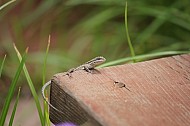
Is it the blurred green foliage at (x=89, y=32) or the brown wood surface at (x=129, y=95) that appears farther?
the blurred green foliage at (x=89, y=32)

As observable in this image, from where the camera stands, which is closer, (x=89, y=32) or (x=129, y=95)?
(x=129, y=95)

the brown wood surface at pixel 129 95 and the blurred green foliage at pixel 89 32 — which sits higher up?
the brown wood surface at pixel 129 95

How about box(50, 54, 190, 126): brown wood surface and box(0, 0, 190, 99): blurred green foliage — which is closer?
box(50, 54, 190, 126): brown wood surface

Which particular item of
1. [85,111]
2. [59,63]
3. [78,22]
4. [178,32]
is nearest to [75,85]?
[85,111]

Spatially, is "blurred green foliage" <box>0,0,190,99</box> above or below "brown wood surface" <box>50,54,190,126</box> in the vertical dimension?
below
